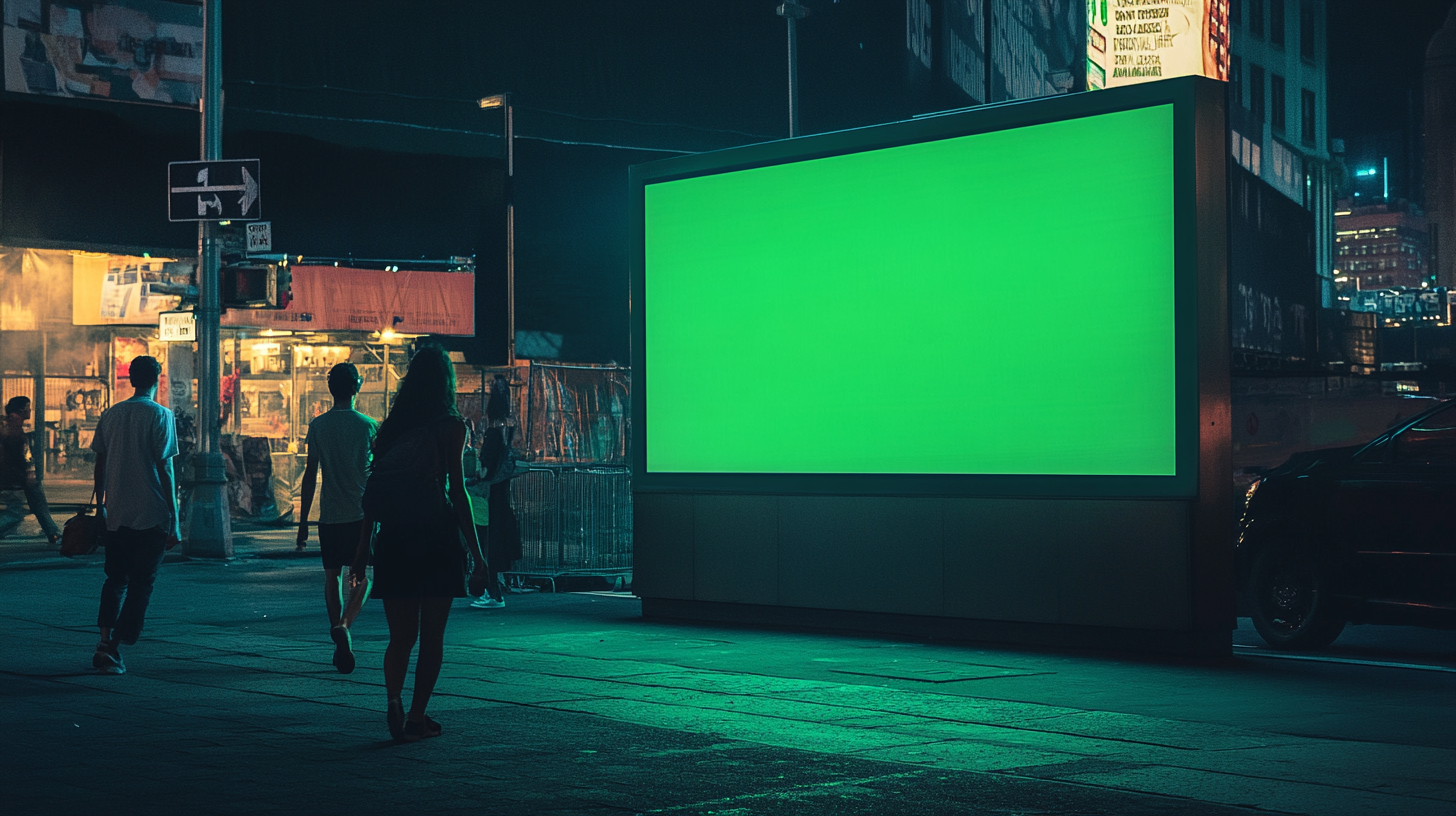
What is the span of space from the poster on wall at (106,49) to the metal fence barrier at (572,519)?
Result: 10.8 m

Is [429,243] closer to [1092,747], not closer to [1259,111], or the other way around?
[1092,747]

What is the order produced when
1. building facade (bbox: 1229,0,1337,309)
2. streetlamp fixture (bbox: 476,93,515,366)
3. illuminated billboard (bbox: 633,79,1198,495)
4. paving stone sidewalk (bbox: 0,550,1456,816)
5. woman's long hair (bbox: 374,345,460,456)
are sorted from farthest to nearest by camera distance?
building facade (bbox: 1229,0,1337,309) < streetlamp fixture (bbox: 476,93,515,366) < illuminated billboard (bbox: 633,79,1198,495) < woman's long hair (bbox: 374,345,460,456) < paving stone sidewalk (bbox: 0,550,1456,816)

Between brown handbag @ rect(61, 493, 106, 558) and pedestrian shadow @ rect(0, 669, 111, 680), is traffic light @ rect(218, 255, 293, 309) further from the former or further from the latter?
pedestrian shadow @ rect(0, 669, 111, 680)

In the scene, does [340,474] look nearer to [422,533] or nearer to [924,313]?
[422,533]

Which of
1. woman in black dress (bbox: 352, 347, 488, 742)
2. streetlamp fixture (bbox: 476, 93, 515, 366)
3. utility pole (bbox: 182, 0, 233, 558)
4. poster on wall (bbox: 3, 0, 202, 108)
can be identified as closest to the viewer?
woman in black dress (bbox: 352, 347, 488, 742)

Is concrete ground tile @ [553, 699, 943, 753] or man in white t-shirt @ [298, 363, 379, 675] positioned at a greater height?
man in white t-shirt @ [298, 363, 379, 675]

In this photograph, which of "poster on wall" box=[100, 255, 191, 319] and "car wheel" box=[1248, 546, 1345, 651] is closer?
"car wheel" box=[1248, 546, 1345, 651]

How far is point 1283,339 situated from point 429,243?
33246mm

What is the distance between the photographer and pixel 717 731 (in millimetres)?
8391

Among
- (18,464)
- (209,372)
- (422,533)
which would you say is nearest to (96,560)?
(18,464)

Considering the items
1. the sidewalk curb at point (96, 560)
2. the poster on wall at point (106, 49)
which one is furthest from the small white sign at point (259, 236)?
the poster on wall at point (106, 49)

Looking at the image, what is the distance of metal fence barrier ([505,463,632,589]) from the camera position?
672 inches

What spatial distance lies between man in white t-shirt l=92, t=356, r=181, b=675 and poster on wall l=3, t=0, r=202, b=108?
14.3 metres

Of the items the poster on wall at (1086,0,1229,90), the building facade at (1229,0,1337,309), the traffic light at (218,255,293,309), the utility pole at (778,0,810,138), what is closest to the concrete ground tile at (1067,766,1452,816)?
the traffic light at (218,255,293,309)
